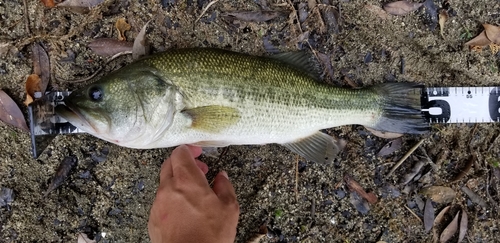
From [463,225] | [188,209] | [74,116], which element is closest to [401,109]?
[463,225]

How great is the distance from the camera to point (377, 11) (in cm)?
337

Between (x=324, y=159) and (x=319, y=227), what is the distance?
27.1 inches

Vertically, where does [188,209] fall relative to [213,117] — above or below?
below

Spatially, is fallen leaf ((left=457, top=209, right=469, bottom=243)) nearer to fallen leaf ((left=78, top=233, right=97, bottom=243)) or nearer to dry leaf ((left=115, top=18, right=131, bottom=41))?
fallen leaf ((left=78, top=233, right=97, bottom=243))

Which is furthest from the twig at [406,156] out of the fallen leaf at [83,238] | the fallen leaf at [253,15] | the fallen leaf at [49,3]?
the fallen leaf at [49,3]

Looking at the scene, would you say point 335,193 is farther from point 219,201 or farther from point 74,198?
point 74,198

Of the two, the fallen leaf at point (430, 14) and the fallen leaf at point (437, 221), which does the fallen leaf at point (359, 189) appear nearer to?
the fallen leaf at point (437, 221)

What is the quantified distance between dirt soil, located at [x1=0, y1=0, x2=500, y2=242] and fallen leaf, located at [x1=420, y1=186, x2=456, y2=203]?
4 cm

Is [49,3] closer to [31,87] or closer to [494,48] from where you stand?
[31,87]

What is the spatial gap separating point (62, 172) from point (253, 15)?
2.15m

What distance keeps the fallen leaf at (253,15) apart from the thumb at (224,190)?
53.7 inches

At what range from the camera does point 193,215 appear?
2.71 m

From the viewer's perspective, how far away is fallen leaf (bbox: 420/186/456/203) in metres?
3.45

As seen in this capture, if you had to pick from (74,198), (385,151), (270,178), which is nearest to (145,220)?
(74,198)
